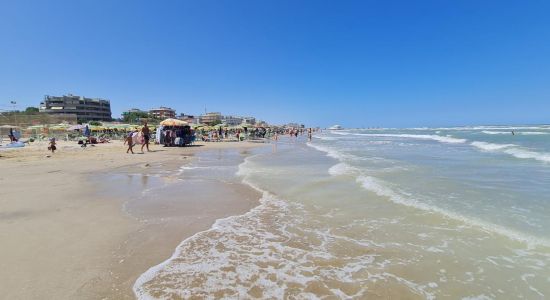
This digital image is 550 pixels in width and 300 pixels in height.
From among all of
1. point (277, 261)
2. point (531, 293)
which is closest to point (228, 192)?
point (277, 261)

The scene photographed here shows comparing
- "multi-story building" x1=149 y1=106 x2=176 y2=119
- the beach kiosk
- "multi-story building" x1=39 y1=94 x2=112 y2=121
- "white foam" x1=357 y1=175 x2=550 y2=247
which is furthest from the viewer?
"multi-story building" x1=149 y1=106 x2=176 y2=119

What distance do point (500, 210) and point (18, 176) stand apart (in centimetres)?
1327

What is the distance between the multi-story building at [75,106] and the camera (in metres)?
108

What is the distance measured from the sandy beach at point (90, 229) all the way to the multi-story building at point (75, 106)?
11262 cm

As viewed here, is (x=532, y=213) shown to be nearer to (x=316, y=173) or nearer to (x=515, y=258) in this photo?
(x=515, y=258)

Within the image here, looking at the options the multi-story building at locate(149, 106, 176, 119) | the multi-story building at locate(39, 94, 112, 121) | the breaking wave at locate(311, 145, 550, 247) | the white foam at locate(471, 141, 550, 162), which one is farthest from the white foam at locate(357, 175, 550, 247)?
the multi-story building at locate(149, 106, 176, 119)

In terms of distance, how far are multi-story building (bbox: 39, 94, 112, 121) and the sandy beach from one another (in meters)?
113

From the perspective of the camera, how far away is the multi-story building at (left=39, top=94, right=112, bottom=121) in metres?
108

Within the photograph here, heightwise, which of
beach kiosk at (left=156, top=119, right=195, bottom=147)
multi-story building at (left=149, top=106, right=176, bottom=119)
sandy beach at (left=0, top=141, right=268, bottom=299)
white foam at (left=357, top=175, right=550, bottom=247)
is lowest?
white foam at (left=357, top=175, right=550, bottom=247)

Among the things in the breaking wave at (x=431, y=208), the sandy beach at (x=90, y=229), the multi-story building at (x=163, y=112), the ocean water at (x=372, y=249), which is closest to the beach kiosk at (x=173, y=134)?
the sandy beach at (x=90, y=229)

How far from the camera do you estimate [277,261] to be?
4.14 metres

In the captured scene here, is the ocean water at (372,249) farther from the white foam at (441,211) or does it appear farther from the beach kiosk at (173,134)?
the beach kiosk at (173,134)

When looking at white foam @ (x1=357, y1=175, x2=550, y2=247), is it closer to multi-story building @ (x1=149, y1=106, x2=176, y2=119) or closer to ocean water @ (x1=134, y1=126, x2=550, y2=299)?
ocean water @ (x1=134, y1=126, x2=550, y2=299)

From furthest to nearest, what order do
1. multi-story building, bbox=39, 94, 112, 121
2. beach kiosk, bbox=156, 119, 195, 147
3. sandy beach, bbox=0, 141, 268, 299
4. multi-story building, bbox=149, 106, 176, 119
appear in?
multi-story building, bbox=149, 106, 176, 119, multi-story building, bbox=39, 94, 112, 121, beach kiosk, bbox=156, 119, 195, 147, sandy beach, bbox=0, 141, 268, 299
